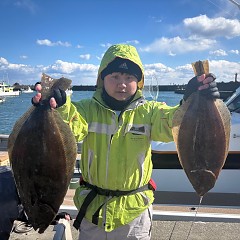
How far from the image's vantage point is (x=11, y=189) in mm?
3316

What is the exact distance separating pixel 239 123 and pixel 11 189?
4459 millimetres

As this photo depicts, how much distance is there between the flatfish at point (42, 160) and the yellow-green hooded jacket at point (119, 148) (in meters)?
0.44

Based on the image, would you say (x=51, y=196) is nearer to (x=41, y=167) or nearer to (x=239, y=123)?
(x=41, y=167)

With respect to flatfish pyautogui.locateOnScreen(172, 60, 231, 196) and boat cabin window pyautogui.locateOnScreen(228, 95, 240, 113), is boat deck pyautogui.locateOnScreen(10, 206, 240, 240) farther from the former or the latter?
boat cabin window pyautogui.locateOnScreen(228, 95, 240, 113)

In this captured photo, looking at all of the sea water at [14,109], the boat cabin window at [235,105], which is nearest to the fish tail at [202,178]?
the sea water at [14,109]

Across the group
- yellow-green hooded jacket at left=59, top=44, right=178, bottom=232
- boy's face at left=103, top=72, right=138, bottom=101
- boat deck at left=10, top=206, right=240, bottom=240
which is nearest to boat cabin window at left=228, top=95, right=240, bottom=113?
boat deck at left=10, top=206, right=240, bottom=240

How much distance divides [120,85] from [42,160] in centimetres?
102

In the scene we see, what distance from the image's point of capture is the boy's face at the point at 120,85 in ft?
9.67

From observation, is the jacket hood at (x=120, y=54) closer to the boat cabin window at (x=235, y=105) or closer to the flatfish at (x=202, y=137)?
the flatfish at (x=202, y=137)

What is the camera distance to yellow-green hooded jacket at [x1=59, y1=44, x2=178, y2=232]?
9.44 feet

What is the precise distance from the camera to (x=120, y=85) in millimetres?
2941

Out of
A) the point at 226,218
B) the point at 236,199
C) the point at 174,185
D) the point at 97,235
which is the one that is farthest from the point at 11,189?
the point at 236,199

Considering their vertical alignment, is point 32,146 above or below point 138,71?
below

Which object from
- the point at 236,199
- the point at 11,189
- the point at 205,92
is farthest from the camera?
the point at 236,199
